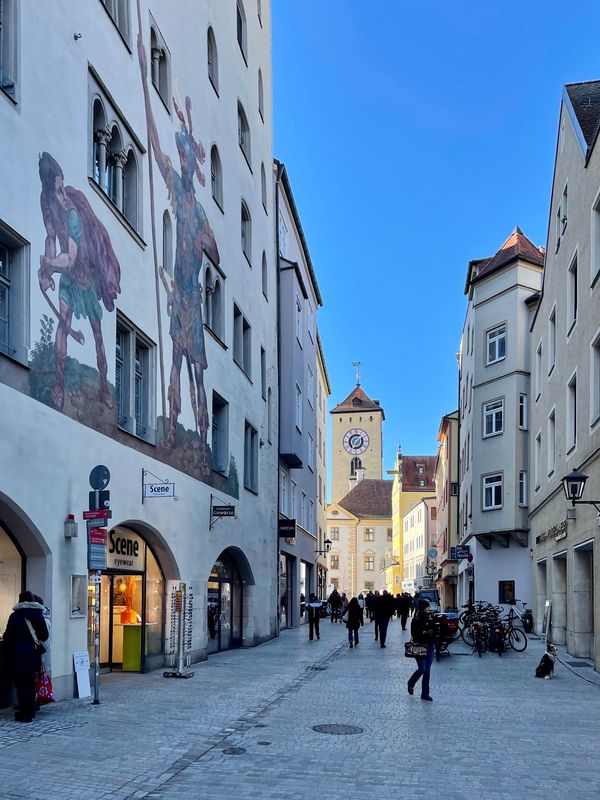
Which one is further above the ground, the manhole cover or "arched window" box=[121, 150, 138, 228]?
"arched window" box=[121, 150, 138, 228]

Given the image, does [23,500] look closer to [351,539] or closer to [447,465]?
[447,465]

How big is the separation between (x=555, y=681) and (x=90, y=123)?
12945 mm

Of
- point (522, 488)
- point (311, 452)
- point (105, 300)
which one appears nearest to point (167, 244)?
point (105, 300)

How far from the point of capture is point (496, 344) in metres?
36.9

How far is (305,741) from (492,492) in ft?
89.5

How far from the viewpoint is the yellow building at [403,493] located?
108 metres

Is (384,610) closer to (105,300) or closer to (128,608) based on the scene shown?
(128,608)

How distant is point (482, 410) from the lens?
37469 mm

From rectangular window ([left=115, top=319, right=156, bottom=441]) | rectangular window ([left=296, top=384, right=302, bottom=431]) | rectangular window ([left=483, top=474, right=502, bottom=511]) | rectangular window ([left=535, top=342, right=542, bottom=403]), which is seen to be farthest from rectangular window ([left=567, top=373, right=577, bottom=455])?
rectangular window ([left=296, top=384, right=302, bottom=431])

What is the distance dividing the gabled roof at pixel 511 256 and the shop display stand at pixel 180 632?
22.4 m

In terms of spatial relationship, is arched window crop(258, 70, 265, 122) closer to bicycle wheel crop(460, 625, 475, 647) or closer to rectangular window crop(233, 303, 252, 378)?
rectangular window crop(233, 303, 252, 378)

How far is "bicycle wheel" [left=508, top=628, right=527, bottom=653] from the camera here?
23.5 metres

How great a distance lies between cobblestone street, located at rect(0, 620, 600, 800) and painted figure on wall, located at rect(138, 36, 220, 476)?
6.01m

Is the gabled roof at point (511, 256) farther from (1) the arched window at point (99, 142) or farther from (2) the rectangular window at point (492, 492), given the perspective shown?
(1) the arched window at point (99, 142)
